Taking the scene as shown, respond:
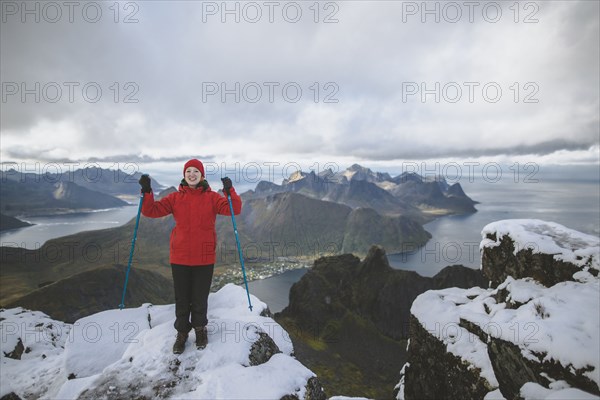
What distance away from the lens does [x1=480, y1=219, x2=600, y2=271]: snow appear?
19641mm

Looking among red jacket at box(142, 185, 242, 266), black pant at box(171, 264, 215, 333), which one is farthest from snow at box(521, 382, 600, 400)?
red jacket at box(142, 185, 242, 266)

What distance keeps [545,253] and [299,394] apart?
2400 cm

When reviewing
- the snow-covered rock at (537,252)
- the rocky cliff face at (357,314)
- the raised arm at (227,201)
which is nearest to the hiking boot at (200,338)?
the raised arm at (227,201)

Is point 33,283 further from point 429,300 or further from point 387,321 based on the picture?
point 429,300

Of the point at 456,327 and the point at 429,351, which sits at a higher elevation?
the point at 456,327

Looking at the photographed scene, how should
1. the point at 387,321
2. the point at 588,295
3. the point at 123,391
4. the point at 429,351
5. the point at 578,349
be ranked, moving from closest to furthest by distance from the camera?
the point at 123,391 < the point at 578,349 < the point at 588,295 < the point at 429,351 < the point at 387,321

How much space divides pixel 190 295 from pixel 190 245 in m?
1.60

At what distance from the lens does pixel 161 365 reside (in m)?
7.78

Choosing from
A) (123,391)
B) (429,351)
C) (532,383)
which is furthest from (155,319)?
(429,351)

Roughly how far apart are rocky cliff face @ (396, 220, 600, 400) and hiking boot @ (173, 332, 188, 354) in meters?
16.4

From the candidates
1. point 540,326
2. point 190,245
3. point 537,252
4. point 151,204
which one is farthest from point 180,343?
point 537,252

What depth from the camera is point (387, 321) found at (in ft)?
407

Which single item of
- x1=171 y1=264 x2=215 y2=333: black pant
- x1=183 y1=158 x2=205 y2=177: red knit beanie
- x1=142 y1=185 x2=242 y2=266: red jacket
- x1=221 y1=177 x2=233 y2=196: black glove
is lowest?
x1=171 y1=264 x2=215 y2=333: black pant

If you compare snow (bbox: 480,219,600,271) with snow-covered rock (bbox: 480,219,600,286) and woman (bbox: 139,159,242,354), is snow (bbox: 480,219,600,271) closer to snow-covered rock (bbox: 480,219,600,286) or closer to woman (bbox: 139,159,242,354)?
snow-covered rock (bbox: 480,219,600,286)
